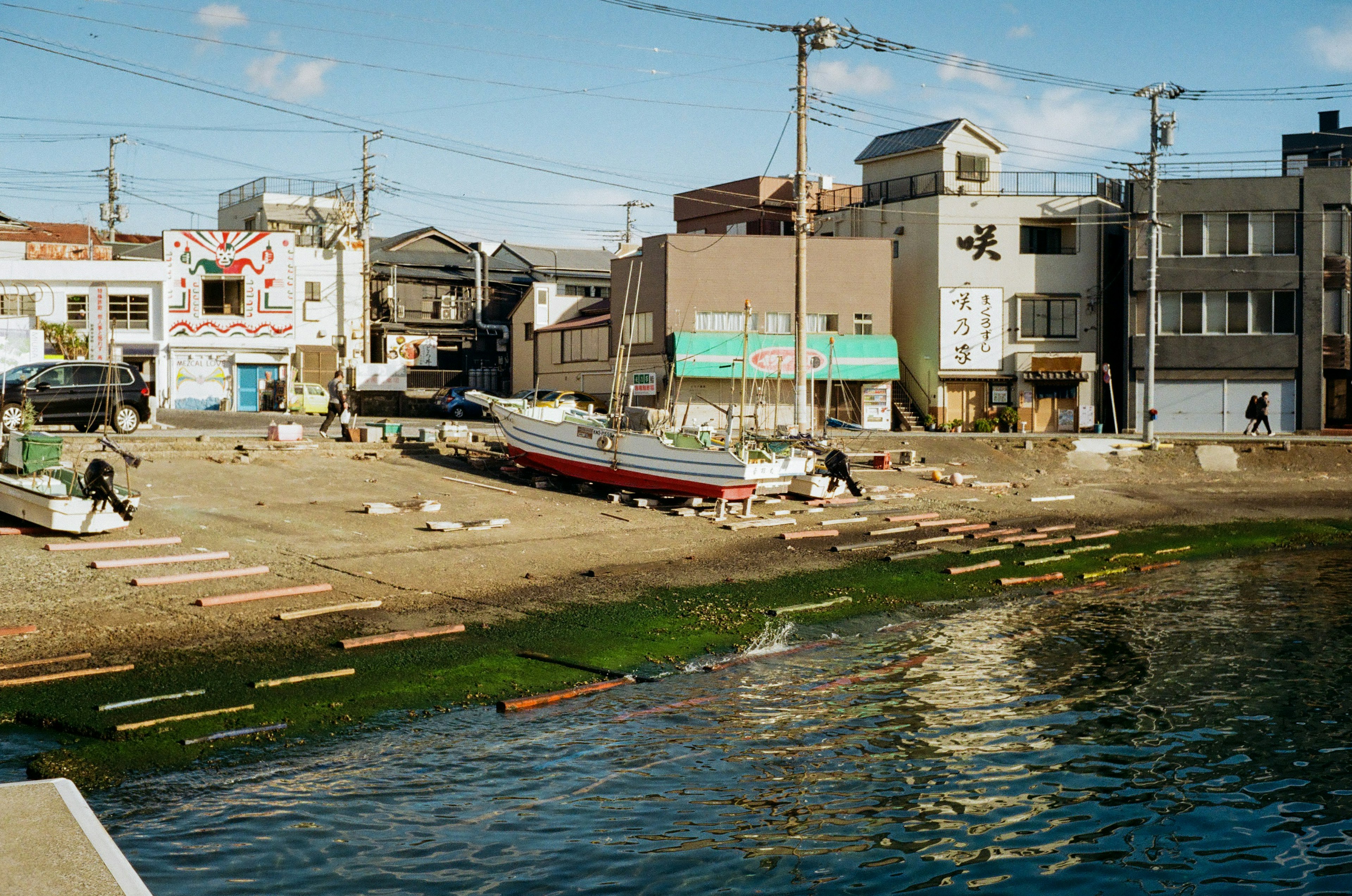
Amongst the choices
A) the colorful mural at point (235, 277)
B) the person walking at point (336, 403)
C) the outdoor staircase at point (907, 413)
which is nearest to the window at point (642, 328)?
the outdoor staircase at point (907, 413)

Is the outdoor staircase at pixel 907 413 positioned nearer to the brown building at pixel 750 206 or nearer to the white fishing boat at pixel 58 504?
the brown building at pixel 750 206

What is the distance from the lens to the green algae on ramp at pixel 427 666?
11.0m

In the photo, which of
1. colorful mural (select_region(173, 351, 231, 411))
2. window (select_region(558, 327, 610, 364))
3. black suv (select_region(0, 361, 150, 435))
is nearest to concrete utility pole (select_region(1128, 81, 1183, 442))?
window (select_region(558, 327, 610, 364))

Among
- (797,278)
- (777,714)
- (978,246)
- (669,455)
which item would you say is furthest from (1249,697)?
(978,246)

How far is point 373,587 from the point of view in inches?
684

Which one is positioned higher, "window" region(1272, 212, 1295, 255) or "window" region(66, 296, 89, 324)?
"window" region(1272, 212, 1295, 255)

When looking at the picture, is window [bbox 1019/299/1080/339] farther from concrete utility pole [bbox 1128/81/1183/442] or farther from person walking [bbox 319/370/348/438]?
person walking [bbox 319/370/348/438]

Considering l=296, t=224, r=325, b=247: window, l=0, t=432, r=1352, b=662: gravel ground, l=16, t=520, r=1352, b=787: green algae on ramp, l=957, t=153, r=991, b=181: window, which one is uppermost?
l=957, t=153, r=991, b=181: window

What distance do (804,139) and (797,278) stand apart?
13.2 ft

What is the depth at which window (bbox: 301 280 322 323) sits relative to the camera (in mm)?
57406

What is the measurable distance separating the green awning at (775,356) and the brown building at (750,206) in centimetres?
1250

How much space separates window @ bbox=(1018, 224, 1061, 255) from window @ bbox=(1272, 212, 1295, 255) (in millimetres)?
8656

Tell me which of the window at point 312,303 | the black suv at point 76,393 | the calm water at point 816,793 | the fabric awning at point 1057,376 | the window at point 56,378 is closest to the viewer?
the calm water at point 816,793

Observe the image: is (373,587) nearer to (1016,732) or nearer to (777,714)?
(777,714)
